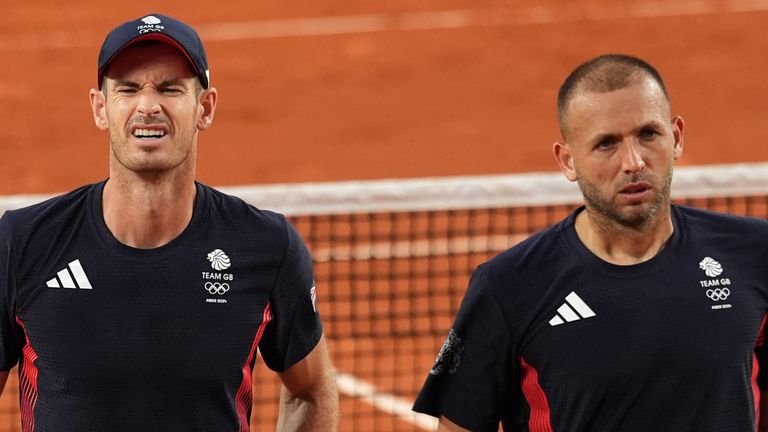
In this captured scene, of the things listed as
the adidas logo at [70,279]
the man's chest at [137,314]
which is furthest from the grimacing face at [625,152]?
the adidas logo at [70,279]

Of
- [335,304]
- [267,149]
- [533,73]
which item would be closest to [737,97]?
[533,73]

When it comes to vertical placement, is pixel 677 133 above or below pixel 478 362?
above

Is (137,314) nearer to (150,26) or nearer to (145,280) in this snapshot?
(145,280)

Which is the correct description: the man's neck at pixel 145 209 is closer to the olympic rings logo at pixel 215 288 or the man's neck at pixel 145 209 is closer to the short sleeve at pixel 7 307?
the olympic rings logo at pixel 215 288

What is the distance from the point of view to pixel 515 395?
535 centimetres

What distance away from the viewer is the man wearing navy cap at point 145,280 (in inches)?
205

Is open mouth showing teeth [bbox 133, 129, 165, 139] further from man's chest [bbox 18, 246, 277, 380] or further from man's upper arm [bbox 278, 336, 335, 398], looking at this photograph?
man's upper arm [bbox 278, 336, 335, 398]

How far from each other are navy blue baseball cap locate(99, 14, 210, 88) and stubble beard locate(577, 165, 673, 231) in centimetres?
148

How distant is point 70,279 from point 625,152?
205cm

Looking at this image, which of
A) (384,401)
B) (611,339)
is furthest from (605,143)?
(384,401)

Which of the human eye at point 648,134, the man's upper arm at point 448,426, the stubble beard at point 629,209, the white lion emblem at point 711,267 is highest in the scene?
the human eye at point 648,134

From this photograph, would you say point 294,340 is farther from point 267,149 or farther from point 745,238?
point 267,149

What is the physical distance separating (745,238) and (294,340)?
172cm

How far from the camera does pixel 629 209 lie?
17.1 feet
